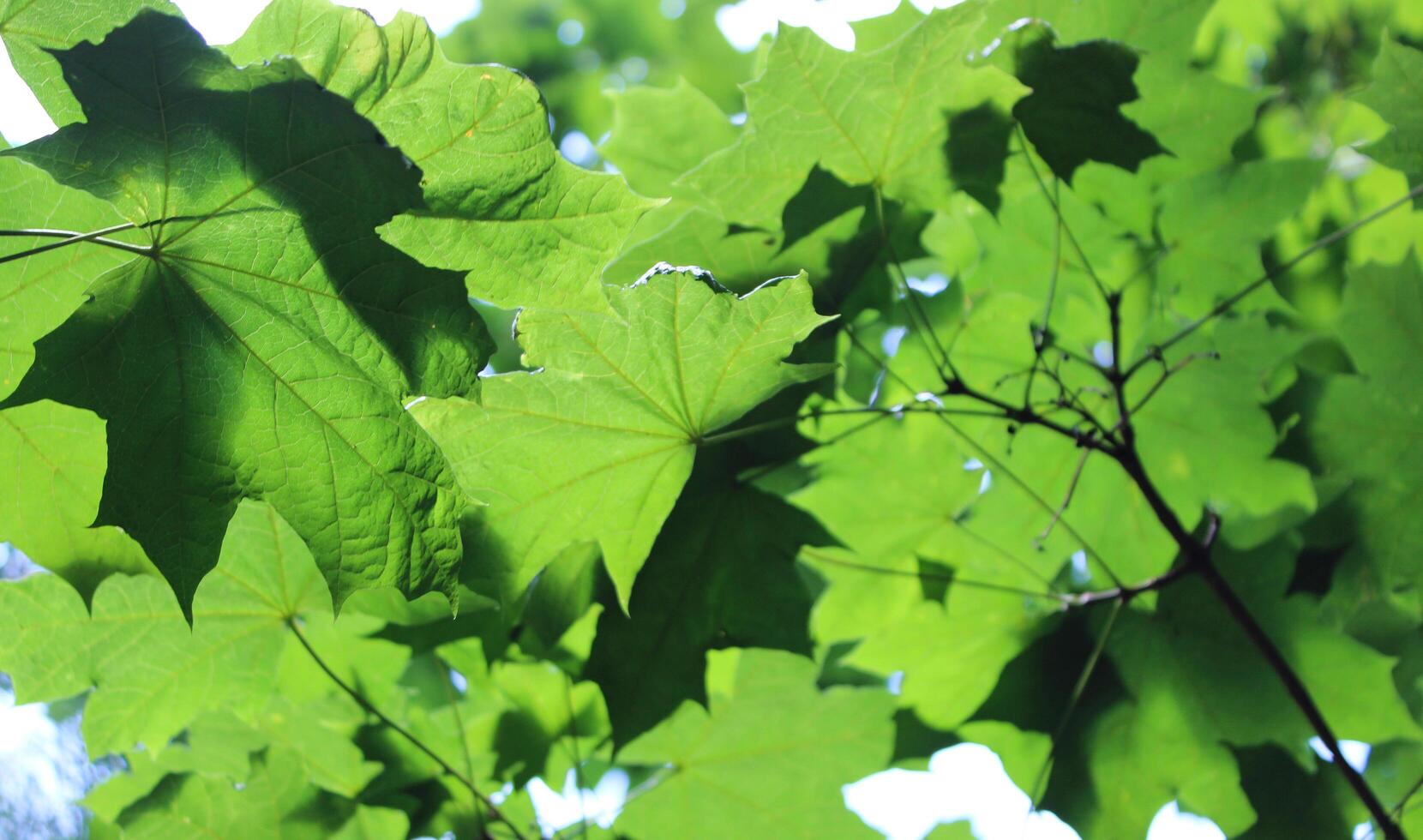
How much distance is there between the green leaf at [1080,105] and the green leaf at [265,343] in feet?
2.85

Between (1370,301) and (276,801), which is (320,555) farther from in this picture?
(1370,301)

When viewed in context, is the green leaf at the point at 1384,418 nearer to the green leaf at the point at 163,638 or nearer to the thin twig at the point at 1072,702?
the thin twig at the point at 1072,702

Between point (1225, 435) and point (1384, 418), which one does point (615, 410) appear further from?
point (1384, 418)

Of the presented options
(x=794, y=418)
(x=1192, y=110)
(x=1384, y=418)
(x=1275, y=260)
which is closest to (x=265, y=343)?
(x=794, y=418)

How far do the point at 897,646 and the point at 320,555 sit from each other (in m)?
1.00

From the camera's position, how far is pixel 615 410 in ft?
4.17

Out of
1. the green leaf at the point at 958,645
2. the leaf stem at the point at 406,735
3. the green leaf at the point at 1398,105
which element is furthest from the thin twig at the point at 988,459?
the leaf stem at the point at 406,735

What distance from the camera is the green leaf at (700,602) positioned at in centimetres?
139

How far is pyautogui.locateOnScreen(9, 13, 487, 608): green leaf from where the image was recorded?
0.89 meters

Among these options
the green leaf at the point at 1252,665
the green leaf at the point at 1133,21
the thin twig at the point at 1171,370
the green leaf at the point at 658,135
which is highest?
the green leaf at the point at 1133,21

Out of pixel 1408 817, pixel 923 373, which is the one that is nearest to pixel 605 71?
pixel 923 373

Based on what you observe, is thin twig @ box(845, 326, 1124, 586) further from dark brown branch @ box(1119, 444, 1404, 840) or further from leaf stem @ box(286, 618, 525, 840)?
leaf stem @ box(286, 618, 525, 840)

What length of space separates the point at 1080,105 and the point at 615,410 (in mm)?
773

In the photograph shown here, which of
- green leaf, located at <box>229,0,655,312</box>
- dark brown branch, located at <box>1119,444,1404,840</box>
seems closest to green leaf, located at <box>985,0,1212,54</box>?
dark brown branch, located at <box>1119,444,1404,840</box>
